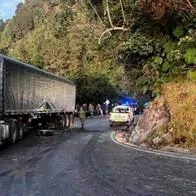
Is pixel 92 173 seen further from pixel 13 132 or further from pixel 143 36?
pixel 143 36

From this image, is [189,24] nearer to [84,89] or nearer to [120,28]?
[120,28]

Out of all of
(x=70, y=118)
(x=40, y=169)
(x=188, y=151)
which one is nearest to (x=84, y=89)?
(x=70, y=118)

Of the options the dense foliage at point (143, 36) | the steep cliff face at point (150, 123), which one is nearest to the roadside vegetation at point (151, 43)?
the dense foliage at point (143, 36)

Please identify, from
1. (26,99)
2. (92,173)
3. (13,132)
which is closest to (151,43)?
(26,99)

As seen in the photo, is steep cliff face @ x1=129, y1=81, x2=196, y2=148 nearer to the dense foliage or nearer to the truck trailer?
the dense foliage

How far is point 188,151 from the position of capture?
67.7 ft

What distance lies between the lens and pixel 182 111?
2333 cm

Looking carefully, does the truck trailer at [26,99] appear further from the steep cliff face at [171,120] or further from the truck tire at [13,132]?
the steep cliff face at [171,120]

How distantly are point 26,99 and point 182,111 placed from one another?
8.30 metres

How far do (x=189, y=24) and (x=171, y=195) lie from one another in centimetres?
1739

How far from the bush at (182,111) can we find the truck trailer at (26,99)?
658 cm

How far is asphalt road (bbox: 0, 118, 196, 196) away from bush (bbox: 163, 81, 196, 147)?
86.9 inches

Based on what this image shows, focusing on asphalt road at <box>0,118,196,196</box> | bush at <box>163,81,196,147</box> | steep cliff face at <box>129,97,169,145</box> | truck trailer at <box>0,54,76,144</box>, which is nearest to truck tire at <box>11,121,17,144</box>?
truck trailer at <box>0,54,76,144</box>

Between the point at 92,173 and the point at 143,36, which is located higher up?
the point at 143,36
